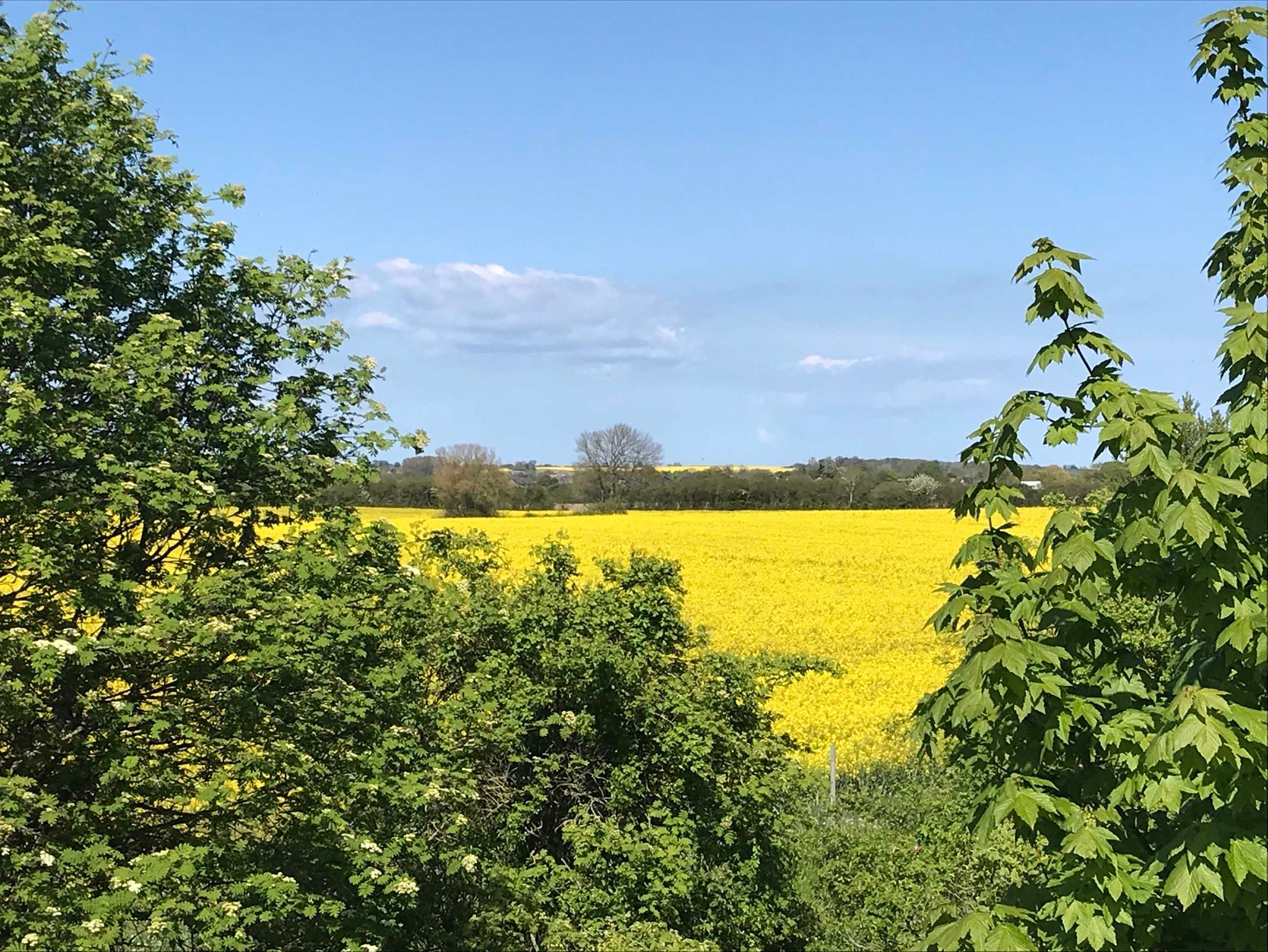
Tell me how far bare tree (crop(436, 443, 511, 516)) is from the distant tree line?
0.05 metres

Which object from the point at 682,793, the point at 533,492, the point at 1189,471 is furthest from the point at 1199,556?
the point at 533,492

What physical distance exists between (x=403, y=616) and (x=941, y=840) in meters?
7.29

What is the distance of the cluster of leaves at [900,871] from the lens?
409 inches

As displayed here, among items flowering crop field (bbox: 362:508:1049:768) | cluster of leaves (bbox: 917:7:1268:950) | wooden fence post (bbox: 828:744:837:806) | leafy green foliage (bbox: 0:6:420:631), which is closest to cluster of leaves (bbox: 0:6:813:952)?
leafy green foliage (bbox: 0:6:420:631)

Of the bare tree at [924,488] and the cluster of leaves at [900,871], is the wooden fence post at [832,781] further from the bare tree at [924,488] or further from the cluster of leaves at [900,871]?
the bare tree at [924,488]

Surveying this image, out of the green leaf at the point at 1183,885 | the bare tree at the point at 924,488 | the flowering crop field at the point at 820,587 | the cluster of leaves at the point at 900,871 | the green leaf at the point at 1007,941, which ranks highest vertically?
the bare tree at the point at 924,488

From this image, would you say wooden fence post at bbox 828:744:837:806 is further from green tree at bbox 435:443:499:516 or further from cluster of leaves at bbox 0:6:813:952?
green tree at bbox 435:443:499:516

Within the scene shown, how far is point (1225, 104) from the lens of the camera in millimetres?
4352

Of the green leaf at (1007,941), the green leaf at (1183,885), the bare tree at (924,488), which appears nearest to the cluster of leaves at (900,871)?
the green leaf at (1007,941)

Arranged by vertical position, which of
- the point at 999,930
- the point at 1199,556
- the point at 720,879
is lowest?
the point at 720,879

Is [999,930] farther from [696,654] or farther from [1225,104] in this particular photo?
[696,654]

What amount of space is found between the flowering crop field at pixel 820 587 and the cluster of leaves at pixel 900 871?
2359 millimetres

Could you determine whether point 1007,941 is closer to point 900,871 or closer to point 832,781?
point 900,871

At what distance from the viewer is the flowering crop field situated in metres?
19.5
